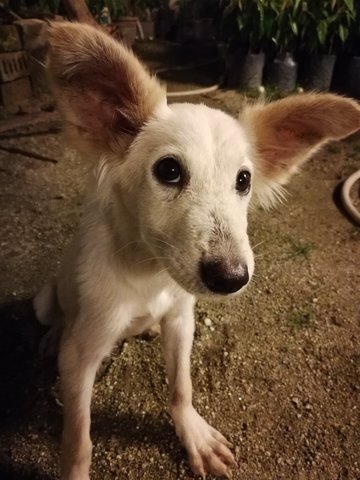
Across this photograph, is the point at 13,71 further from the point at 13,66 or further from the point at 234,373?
the point at 234,373

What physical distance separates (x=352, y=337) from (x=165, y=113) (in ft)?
6.15

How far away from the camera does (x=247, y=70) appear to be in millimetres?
6203

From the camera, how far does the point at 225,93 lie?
6199 mm

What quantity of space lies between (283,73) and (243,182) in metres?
5.43

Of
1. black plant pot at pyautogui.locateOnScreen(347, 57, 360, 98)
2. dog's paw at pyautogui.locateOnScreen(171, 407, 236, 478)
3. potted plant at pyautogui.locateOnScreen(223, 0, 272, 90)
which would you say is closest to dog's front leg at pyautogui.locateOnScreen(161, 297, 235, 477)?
dog's paw at pyautogui.locateOnScreen(171, 407, 236, 478)

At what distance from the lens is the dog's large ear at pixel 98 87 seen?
127 centimetres

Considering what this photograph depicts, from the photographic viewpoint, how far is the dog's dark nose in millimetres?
1214

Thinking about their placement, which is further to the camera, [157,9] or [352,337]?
[157,9]

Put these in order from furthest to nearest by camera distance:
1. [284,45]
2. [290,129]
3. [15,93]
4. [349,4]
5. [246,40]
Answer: [246,40]
[284,45]
[349,4]
[15,93]
[290,129]

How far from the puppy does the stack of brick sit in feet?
13.0

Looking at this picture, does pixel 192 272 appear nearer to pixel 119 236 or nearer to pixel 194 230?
pixel 194 230

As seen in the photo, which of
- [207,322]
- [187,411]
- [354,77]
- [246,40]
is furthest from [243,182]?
[354,77]

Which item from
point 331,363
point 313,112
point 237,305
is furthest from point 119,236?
point 331,363

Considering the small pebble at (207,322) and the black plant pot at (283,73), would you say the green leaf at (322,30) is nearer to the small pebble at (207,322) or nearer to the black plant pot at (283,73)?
the black plant pot at (283,73)
